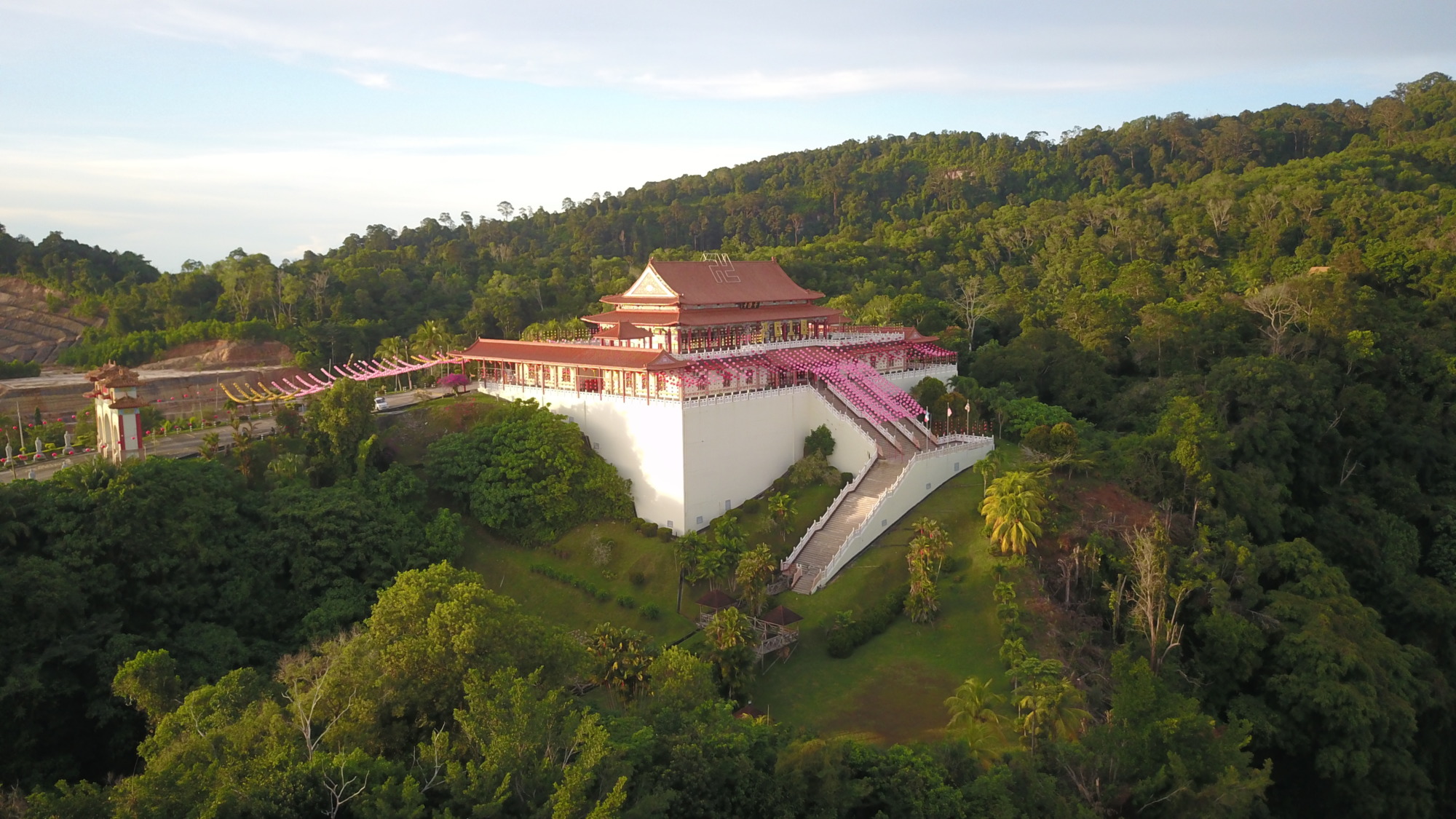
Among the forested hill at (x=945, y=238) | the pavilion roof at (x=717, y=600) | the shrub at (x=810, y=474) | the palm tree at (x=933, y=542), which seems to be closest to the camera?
the pavilion roof at (x=717, y=600)

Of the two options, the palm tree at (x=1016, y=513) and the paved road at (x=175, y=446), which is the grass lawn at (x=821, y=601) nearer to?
the palm tree at (x=1016, y=513)

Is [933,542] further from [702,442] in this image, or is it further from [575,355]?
[575,355]

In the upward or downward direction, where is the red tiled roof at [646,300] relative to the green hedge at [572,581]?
upward

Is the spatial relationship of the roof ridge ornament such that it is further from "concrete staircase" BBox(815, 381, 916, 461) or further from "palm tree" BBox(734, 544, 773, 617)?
"palm tree" BBox(734, 544, 773, 617)

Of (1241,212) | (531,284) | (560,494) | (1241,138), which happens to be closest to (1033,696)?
(560,494)

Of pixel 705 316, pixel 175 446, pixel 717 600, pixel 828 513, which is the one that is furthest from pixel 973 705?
pixel 175 446

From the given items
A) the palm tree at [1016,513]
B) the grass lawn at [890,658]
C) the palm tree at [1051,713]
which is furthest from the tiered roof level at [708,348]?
the palm tree at [1051,713]

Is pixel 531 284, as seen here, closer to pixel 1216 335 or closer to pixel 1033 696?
pixel 1216 335
